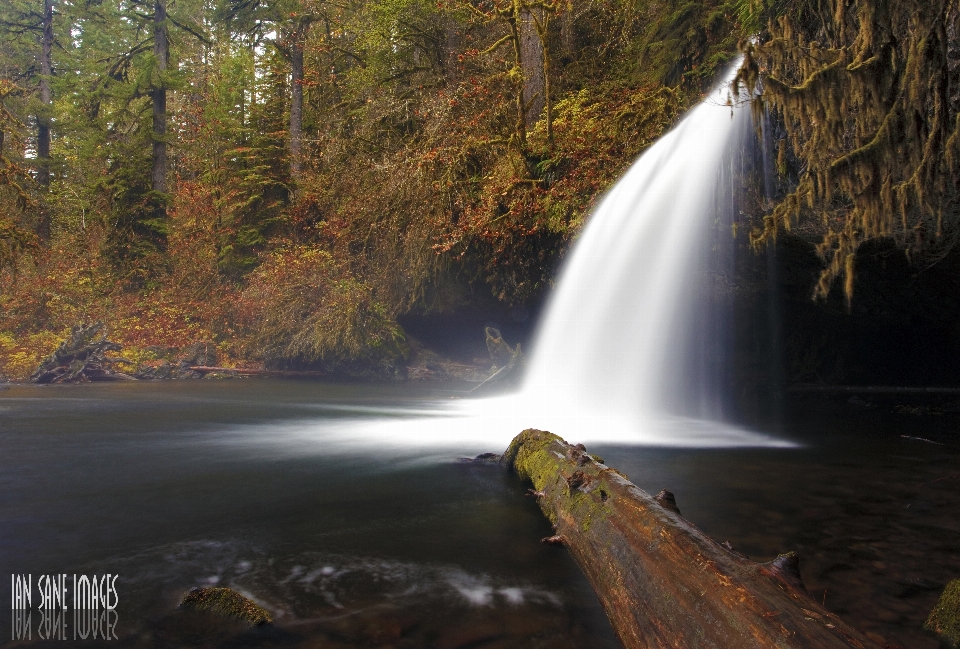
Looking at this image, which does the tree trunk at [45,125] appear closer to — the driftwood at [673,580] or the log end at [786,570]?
the driftwood at [673,580]

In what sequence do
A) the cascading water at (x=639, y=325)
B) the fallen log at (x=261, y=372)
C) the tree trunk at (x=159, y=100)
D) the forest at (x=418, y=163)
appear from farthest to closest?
the tree trunk at (x=159, y=100), the fallen log at (x=261, y=372), the cascading water at (x=639, y=325), the forest at (x=418, y=163)

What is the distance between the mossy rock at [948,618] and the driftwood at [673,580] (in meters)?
0.95

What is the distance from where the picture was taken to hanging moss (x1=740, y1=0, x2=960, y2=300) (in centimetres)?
491

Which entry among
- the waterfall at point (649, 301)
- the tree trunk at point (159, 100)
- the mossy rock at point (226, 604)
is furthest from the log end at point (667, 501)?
the tree trunk at point (159, 100)

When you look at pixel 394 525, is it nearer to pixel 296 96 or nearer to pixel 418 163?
pixel 418 163

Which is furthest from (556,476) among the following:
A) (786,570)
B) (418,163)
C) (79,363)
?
(79,363)

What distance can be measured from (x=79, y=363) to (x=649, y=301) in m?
13.6

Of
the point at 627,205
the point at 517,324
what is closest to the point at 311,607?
the point at 627,205

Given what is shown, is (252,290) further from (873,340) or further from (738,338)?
Result: (873,340)

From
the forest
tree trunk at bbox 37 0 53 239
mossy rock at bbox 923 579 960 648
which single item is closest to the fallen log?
the forest

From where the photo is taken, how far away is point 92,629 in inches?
108

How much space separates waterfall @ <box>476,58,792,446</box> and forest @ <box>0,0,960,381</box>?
686 mm

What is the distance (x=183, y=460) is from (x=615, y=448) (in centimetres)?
456

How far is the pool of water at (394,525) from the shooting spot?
286 centimetres
